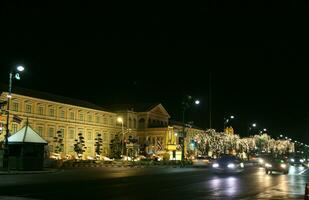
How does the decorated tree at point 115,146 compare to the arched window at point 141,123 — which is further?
the arched window at point 141,123

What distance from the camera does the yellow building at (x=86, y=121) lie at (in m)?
90.2

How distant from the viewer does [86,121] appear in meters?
108

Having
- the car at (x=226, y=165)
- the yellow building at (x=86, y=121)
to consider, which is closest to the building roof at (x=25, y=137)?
the car at (x=226, y=165)

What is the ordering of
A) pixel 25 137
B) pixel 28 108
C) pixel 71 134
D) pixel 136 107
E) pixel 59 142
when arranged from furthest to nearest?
pixel 136 107
pixel 71 134
pixel 59 142
pixel 28 108
pixel 25 137

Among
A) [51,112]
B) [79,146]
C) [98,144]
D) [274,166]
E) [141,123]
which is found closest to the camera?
[274,166]

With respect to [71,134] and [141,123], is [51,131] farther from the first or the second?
[141,123]

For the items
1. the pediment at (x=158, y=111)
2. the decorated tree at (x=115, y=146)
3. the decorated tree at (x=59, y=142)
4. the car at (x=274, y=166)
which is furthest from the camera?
the pediment at (x=158, y=111)

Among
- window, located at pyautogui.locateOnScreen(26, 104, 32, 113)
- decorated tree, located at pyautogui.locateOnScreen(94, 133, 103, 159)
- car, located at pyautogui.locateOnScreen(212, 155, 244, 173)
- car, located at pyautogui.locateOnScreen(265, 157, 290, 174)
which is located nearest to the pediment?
decorated tree, located at pyautogui.locateOnScreen(94, 133, 103, 159)

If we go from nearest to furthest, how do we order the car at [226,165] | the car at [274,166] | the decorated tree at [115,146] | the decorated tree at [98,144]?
the car at [226,165], the car at [274,166], the decorated tree at [98,144], the decorated tree at [115,146]

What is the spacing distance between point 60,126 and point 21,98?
516 inches

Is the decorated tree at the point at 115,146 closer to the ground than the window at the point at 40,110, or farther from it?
closer to the ground

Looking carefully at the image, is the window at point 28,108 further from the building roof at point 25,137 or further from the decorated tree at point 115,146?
the building roof at point 25,137

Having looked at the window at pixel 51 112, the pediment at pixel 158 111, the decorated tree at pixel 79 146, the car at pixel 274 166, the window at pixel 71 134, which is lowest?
the car at pixel 274 166

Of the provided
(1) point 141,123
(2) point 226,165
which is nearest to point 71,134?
(1) point 141,123
